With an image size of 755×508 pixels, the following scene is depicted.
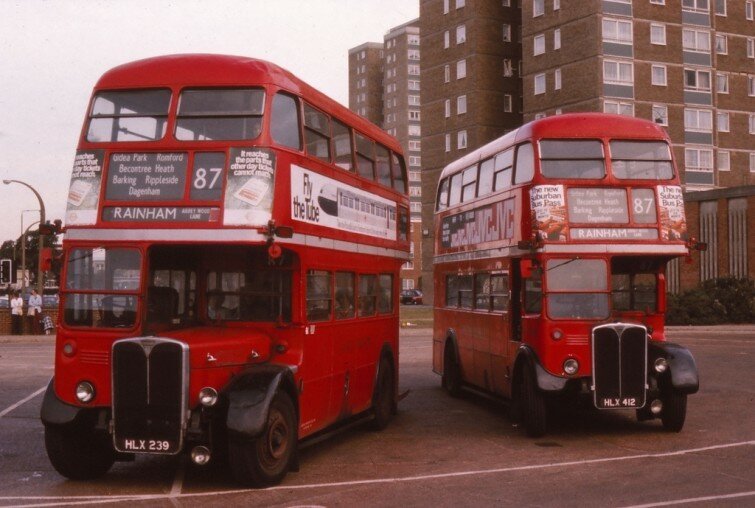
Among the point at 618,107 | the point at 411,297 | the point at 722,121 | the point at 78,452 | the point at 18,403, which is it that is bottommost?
the point at 18,403

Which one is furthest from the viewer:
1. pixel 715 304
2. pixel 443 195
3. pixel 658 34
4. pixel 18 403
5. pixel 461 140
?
pixel 461 140

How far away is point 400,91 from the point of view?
496ft

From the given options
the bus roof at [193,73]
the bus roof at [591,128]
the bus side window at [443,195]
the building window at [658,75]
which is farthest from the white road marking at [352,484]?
the building window at [658,75]

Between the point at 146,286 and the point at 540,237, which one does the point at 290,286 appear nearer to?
the point at 146,286

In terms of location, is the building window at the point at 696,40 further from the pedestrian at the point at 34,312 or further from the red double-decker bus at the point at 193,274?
the red double-decker bus at the point at 193,274

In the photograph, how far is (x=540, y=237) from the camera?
531 inches

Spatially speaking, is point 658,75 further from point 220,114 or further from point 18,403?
point 220,114

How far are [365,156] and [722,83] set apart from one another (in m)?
62.9

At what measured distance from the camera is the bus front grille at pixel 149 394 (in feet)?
31.6

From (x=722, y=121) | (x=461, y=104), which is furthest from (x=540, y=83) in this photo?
(x=722, y=121)

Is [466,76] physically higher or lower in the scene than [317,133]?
higher

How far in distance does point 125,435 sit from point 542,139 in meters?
7.15

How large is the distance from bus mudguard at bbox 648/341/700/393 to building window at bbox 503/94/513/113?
66.5m

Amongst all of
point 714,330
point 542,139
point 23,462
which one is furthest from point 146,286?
point 714,330
